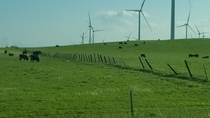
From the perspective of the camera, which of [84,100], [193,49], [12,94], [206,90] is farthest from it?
[193,49]

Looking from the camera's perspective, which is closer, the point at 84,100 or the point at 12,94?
the point at 84,100

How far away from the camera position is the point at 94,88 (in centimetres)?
2261

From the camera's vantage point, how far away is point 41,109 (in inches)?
617

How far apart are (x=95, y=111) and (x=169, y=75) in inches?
641

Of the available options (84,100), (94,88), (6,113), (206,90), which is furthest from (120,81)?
(6,113)

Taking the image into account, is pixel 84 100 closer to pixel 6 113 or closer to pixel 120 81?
pixel 6 113

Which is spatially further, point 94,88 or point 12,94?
point 94,88

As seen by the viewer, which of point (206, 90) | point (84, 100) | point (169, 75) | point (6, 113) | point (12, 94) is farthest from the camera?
point (169, 75)

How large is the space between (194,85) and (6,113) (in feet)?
43.0

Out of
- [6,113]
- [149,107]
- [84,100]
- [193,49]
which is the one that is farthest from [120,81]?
[193,49]

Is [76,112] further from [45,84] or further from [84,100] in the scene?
[45,84]

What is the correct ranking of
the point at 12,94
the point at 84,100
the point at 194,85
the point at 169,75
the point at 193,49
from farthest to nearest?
the point at 193,49 → the point at 169,75 → the point at 194,85 → the point at 12,94 → the point at 84,100

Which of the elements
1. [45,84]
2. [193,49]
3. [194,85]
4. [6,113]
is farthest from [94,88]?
[193,49]

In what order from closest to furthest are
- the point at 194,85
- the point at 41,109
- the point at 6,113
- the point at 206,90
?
the point at 6,113, the point at 41,109, the point at 206,90, the point at 194,85
